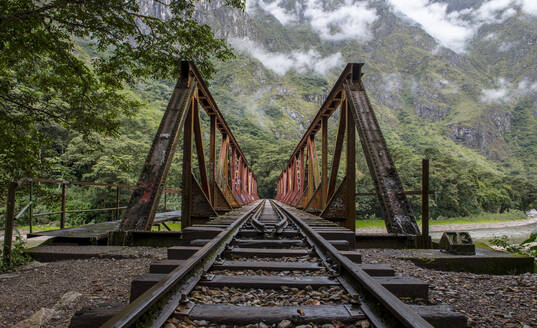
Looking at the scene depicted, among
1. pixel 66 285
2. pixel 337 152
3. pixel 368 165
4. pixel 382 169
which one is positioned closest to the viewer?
pixel 66 285

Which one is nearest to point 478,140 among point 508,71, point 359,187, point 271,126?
point 508,71

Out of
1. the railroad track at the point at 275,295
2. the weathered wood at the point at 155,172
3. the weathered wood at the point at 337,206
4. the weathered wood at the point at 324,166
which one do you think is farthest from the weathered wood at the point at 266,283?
the weathered wood at the point at 324,166

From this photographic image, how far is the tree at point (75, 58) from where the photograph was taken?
14.6 feet

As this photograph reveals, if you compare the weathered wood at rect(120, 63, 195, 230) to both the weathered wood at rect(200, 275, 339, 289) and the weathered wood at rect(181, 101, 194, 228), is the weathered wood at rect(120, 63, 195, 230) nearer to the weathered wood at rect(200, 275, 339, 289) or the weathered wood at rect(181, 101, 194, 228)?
the weathered wood at rect(181, 101, 194, 228)

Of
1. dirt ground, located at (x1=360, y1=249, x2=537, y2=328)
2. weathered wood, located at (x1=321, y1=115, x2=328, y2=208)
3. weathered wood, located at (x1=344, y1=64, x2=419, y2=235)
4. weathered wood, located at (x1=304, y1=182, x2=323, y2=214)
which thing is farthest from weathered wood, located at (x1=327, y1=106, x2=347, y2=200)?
dirt ground, located at (x1=360, y1=249, x2=537, y2=328)

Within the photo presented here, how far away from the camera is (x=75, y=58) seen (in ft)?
17.4

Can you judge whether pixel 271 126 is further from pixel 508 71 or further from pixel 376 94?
pixel 508 71

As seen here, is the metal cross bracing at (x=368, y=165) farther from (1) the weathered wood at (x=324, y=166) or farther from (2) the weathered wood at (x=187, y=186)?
(2) the weathered wood at (x=187, y=186)

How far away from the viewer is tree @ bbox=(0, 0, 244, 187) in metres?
4.45

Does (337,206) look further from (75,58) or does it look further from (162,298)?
(75,58)

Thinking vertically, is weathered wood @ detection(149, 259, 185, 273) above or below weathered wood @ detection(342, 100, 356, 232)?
below

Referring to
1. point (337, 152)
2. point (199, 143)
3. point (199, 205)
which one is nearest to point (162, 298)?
point (199, 205)

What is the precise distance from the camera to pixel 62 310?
2.30 meters

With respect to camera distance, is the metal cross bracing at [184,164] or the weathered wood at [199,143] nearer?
the metal cross bracing at [184,164]
